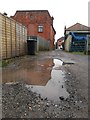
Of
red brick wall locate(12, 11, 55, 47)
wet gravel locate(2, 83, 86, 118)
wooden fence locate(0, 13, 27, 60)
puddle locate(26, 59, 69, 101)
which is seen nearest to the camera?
wet gravel locate(2, 83, 86, 118)

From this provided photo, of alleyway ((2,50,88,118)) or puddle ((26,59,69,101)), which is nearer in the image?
alleyway ((2,50,88,118))

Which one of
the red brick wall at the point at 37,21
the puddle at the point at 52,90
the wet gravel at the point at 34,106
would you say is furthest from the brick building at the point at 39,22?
the wet gravel at the point at 34,106

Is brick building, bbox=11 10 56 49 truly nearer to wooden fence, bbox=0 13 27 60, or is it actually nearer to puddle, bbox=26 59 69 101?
wooden fence, bbox=0 13 27 60

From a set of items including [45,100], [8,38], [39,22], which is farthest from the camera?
[39,22]

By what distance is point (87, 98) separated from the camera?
4.95 m

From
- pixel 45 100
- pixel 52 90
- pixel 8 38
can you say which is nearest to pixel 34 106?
pixel 45 100

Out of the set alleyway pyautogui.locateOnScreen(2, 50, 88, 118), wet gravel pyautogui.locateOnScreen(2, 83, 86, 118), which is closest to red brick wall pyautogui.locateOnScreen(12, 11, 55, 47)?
alleyway pyautogui.locateOnScreen(2, 50, 88, 118)

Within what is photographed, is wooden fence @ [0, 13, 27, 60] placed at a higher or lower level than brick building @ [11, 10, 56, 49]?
lower

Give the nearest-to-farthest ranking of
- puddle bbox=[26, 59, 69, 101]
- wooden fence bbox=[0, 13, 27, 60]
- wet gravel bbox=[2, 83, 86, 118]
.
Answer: wet gravel bbox=[2, 83, 86, 118] → puddle bbox=[26, 59, 69, 101] → wooden fence bbox=[0, 13, 27, 60]

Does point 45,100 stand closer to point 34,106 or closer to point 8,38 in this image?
point 34,106

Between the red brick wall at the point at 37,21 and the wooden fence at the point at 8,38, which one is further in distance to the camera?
the red brick wall at the point at 37,21

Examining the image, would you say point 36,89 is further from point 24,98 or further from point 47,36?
point 47,36

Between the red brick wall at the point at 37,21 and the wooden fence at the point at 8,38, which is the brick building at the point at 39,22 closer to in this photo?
the red brick wall at the point at 37,21

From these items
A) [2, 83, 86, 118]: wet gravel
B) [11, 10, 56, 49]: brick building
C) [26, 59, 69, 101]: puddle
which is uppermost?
[11, 10, 56, 49]: brick building
